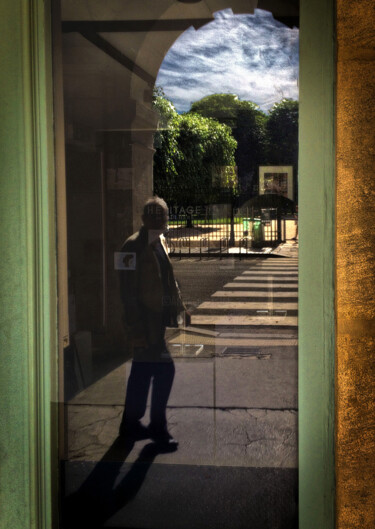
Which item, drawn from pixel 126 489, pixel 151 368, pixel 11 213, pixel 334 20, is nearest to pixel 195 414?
pixel 151 368

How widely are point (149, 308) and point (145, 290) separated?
0.15 m

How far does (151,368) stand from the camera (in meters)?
3.83

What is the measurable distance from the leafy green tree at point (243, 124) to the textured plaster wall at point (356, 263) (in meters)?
4.27

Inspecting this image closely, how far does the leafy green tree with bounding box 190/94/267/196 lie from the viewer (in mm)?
6049

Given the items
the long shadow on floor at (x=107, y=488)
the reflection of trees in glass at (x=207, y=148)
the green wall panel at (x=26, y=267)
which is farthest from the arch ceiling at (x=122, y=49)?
the long shadow on floor at (x=107, y=488)

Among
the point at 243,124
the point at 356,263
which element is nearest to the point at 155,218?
the point at 356,263

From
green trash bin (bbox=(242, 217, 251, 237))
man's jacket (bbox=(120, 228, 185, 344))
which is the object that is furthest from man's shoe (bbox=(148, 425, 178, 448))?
green trash bin (bbox=(242, 217, 251, 237))

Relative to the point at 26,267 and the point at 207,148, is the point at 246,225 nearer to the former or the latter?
the point at 207,148

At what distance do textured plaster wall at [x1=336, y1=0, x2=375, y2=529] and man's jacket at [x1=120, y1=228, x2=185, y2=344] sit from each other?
7.42 feet

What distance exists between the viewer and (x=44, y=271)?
172 centimetres

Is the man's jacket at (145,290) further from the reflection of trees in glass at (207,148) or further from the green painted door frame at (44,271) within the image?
the reflection of trees in glass at (207,148)

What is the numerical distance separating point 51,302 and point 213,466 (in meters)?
1.80

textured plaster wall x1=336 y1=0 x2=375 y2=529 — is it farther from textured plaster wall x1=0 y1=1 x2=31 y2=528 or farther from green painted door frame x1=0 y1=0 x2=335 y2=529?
textured plaster wall x1=0 y1=1 x2=31 y2=528

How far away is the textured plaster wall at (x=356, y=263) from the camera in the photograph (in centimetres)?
149
